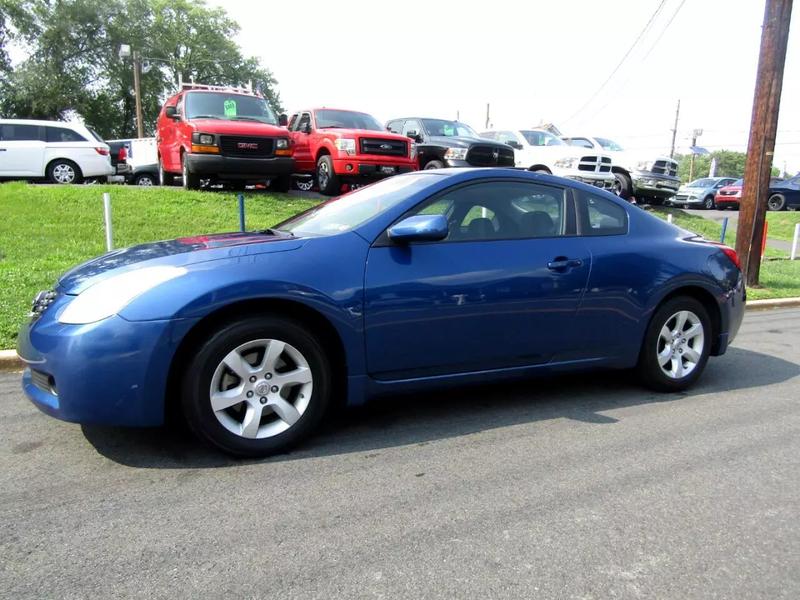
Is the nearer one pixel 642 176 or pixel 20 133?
pixel 20 133

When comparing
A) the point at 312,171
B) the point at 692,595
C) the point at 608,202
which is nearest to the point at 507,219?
the point at 608,202

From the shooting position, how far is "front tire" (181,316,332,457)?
10.8ft

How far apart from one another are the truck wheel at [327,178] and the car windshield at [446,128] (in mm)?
3070

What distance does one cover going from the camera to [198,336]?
10.9 ft

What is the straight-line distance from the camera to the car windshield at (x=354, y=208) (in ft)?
A: 13.1

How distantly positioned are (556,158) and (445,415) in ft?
45.2

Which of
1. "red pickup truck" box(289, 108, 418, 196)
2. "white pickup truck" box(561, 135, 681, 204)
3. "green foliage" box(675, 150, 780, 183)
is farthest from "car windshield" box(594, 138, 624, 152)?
"green foliage" box(675, 150, 780, 183)

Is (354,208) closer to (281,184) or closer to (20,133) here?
(281,184)

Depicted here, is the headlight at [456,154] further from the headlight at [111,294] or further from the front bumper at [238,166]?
the headlight at [111,294]

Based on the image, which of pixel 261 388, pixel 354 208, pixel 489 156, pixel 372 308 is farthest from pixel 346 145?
pixel 261 388

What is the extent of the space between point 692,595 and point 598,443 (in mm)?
1468

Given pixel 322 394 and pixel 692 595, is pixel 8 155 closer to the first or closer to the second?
pixel 322 394

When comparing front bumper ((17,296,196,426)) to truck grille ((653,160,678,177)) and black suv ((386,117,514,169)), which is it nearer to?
black suv ((386,117,514,169))

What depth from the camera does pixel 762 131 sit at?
10.0m
